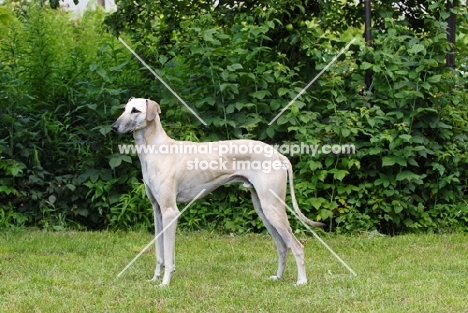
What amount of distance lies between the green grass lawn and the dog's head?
4.16 feet

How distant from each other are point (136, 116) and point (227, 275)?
1582 mm

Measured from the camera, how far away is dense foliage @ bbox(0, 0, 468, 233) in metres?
8.25

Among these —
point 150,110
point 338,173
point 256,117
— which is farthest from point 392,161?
point 150,110

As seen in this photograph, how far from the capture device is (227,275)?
621cm

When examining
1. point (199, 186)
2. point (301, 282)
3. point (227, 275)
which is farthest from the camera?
point (227, 275)

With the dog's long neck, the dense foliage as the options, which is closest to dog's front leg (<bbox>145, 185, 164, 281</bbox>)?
the dog's long neck

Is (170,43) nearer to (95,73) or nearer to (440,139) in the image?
(95,73)

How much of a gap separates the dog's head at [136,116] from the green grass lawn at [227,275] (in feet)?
4.16

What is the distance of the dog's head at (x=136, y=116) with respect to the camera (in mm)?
5852

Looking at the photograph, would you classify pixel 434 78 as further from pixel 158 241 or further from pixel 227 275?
pixel 158 241

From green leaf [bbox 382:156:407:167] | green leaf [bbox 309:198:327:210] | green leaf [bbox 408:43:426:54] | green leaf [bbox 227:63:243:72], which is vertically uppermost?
green leaf [bbox 408:43:426:54]

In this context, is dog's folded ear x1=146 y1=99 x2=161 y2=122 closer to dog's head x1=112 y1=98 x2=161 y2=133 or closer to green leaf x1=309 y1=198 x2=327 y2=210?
dog's head x1=112 y1=98 x2=161 y2=133

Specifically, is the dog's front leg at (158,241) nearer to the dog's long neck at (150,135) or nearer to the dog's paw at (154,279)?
the dog's paw at (154,279)

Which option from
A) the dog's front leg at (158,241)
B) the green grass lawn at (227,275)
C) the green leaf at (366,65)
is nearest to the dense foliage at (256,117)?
the green leaf at (366,65)
